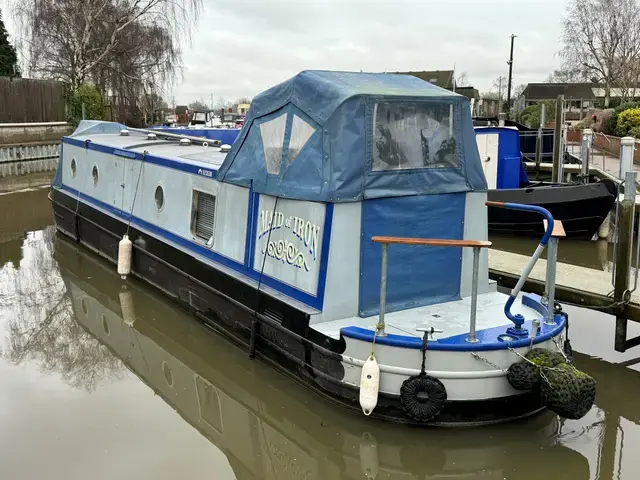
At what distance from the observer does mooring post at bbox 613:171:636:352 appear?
21.4 feet

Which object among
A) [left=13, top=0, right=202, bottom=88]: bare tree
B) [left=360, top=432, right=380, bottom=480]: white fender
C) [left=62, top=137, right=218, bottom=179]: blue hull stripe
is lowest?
[left=360, top=432, right=380, bottom=480]: white fender

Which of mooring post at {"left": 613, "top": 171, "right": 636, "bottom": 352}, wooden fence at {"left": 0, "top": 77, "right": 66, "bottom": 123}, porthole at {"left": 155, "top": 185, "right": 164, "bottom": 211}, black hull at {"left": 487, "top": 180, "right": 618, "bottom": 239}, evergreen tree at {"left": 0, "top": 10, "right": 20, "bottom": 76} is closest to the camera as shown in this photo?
mooring post at {"left": 613, "top": 171, "right": 636, "bottom": 352}

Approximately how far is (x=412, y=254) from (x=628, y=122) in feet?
69.8

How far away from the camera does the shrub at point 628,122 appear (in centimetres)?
2314

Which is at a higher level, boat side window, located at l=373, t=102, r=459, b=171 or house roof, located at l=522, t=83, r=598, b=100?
house roof, located at l=522, t=83, r=598, b=100

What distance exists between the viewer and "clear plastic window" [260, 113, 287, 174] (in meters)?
6.09

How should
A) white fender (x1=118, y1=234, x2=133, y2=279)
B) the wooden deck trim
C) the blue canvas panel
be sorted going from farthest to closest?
white fender (x1=118, y1=234, x2=133, y2=279)
the blue canvas panel
the wooden deck trim

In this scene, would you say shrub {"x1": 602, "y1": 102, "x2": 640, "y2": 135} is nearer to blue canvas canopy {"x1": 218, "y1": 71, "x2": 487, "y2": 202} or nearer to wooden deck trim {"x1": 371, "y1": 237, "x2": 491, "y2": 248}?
blue canvas canopy {"x1": 218, "y1": 71, "x2": 487, "y2": 202}

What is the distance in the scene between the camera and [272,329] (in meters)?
6.11

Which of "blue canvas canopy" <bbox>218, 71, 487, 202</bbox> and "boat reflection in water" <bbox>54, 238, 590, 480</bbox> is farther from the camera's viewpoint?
"blue canvas canopy" <bbox>218, 71, 487, 202</bbox>

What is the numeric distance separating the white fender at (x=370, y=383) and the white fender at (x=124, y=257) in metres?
5.39

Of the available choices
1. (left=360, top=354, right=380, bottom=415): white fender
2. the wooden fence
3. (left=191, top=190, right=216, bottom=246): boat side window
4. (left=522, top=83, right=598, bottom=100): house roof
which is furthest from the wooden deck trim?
(left=522, top=83, right=598, bottom=100): house roof

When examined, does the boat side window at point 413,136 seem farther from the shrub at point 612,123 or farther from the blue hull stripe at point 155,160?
the shrub at point 612,123

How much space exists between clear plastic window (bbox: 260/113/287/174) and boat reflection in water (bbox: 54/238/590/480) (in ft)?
6.88
